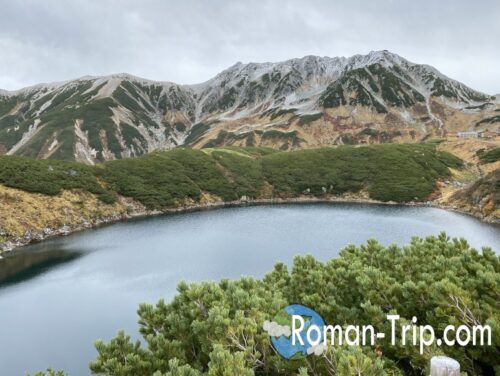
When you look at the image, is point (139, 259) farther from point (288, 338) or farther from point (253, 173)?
point (253, 173)

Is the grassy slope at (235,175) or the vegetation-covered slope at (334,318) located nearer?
the vegetation-covered slope at (334,318)

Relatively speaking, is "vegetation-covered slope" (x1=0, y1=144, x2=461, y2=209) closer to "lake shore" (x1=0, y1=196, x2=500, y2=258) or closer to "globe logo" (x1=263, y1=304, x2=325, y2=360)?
"lake shore" (x1=0, y1=196, x2=500, y2=258)

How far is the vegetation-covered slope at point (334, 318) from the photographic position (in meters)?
8.98

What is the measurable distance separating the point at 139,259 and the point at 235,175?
80.3 metres

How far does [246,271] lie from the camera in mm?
50781

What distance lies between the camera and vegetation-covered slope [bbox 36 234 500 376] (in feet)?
29.5

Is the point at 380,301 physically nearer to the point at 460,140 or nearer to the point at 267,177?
the point at 267,177

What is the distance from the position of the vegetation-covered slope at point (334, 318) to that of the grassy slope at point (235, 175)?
84.1 metres

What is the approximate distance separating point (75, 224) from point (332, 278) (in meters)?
83.2

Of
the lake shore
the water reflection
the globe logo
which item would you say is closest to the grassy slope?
the lake shore

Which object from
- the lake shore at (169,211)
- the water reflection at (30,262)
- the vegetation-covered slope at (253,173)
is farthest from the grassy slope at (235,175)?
the water reflection at (30,262)

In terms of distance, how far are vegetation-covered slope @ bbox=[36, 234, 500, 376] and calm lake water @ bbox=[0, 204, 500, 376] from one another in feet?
69.5

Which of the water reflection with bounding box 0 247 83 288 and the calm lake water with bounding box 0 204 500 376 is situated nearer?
the calm lake water with bounding box 0 204 500 376

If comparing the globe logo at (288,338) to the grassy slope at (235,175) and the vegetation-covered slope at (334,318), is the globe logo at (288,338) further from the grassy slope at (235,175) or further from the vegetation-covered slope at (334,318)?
the grassy slope at (235,175)
